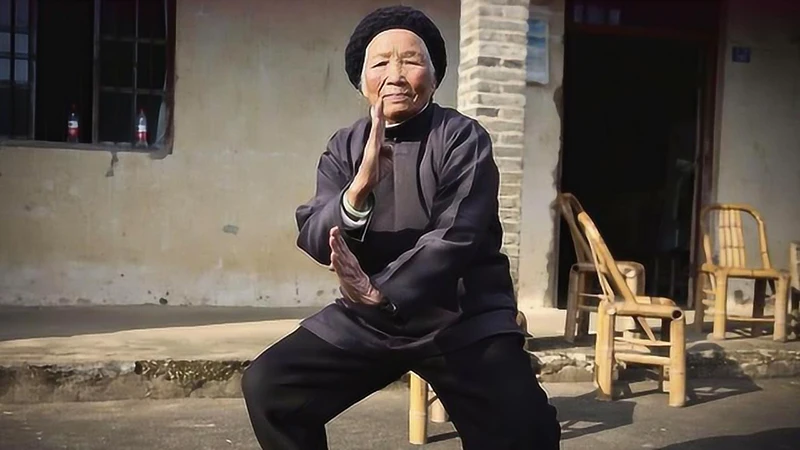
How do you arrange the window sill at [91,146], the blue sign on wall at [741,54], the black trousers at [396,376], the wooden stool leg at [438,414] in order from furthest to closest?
the blue sign on wall at [741,54] → the window sill at [91,146] → the wooden stool leg at [438,414] → the black trousers at [396,376]

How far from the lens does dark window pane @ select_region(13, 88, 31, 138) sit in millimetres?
6430

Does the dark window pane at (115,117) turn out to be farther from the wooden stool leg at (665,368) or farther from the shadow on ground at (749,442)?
the shadow on ground at (749,442)

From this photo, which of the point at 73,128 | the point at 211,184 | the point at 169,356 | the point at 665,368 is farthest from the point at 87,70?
the point at 665,368

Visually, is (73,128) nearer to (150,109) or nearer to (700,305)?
(150,109)

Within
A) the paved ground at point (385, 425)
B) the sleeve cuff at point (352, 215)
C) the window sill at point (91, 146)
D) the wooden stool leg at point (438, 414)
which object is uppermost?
the window sill at point (91, 146)

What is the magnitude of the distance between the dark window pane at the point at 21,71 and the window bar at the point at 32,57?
0.03 m

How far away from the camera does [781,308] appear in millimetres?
5805

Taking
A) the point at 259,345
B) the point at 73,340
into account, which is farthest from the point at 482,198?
the point at 73,340

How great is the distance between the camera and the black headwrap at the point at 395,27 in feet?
8.01

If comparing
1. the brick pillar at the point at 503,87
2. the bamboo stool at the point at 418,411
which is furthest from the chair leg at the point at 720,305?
the bamboo stool at the point at 418,411

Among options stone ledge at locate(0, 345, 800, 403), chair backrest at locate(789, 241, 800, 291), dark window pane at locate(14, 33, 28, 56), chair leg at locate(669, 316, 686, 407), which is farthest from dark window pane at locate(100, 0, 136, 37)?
chair backrest at locate(789, 241, 800, 291)

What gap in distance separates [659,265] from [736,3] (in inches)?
102

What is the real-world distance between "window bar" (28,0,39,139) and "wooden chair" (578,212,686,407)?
13.2 ft

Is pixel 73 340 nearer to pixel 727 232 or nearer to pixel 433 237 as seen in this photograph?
pixel 433 237
